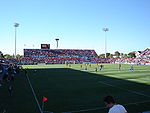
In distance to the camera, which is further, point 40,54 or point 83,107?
point 40,54

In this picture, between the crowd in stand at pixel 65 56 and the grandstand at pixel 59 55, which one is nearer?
the crowd in stand at pixel 65 56

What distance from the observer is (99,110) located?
11016 millimetres

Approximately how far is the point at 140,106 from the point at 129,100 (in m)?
1.65

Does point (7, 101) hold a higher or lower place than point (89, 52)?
lower

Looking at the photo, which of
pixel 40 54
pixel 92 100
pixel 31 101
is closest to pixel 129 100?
pixel 92 100

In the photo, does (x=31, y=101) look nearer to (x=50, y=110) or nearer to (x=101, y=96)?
(x=50, y=110)

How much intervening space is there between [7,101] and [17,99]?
35.3 inches

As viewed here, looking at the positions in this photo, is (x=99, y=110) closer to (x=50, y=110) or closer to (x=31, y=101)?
(x=50, y=110)

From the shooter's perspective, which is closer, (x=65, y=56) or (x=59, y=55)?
(x=59, y=55)

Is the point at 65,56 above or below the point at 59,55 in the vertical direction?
below

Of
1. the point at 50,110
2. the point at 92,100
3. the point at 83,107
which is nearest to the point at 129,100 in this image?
the point at 92,100

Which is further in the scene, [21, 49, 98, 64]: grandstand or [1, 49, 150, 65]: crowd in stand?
[21, 49, 98, 64]: grandstand

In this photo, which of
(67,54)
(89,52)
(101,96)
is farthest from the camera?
(89,52)

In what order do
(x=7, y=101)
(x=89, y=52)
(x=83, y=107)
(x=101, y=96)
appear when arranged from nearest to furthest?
1. (x=83, y=107)
2. (x=7, y=101)
3. (x=101, y=96)
4. (x=89, y=52)
